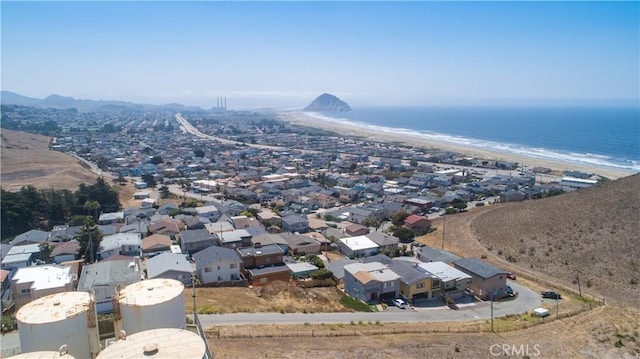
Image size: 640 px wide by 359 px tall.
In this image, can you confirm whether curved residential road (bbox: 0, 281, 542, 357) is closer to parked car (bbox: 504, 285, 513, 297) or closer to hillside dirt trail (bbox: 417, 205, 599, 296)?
parked car (bbox: 504, 285, 513, 297)

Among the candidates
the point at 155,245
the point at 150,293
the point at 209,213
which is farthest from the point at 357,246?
the point at 150,293

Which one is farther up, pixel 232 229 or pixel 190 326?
pixel 190 326

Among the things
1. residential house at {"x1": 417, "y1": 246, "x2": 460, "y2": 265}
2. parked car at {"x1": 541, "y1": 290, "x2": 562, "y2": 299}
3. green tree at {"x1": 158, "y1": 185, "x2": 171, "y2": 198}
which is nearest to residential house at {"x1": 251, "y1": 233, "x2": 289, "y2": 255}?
residential house at {"x1": 417, "y1": 246, "x2": 460, "y2": 265}

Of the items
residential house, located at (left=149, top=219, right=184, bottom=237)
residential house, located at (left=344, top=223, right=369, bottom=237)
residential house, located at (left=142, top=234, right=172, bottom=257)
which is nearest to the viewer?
residential house, located at (left=142, top=234, right=172, bottom=257)

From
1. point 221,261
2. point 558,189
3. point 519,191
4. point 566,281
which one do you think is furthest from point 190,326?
point 558,189

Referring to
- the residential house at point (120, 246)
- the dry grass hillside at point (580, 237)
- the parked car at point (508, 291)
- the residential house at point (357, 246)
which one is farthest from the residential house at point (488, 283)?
the residential house at point (120, 246)

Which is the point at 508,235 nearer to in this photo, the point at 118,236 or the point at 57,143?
the point at 118,236

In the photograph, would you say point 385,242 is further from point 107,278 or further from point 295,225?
point 107,278

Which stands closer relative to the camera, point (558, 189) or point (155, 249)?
point (155, 249)
